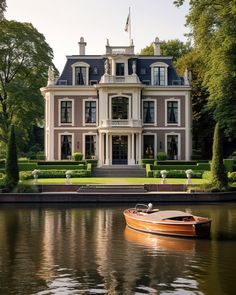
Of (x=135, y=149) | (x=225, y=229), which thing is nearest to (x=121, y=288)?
(x=225, y=229)

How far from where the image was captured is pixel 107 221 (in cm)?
2184

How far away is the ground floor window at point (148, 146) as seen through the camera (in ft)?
153

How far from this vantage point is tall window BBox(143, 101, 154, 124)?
46.8m

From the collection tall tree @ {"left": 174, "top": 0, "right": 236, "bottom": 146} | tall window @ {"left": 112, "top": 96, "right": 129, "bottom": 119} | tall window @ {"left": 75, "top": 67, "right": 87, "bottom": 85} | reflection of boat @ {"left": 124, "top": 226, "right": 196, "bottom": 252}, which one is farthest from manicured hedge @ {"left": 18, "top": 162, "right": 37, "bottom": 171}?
reflection of boat @ {"left": 124, "top": 226, "right": 196, "bottom": 252}

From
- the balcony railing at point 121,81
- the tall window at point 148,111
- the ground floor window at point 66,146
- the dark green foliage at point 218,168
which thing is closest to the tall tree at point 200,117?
the tall window at point 148,111

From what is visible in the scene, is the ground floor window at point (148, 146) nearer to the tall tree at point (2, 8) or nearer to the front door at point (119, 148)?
the front door at point (119, 148)

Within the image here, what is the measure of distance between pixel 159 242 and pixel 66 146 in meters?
30.1

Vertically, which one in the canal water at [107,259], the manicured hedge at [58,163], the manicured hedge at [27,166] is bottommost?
the canal water at [107,259]

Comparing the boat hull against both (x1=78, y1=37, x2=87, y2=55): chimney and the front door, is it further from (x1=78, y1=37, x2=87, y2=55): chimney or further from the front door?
(x1=78, y1=37, x2=87, y2=55): chimney

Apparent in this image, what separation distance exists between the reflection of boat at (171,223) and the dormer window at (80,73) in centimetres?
2846

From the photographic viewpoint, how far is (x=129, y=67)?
155 ft

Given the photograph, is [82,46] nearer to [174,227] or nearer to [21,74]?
[21,74]

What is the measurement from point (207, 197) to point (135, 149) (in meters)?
17.6

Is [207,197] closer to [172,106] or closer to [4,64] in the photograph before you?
[172,106]
